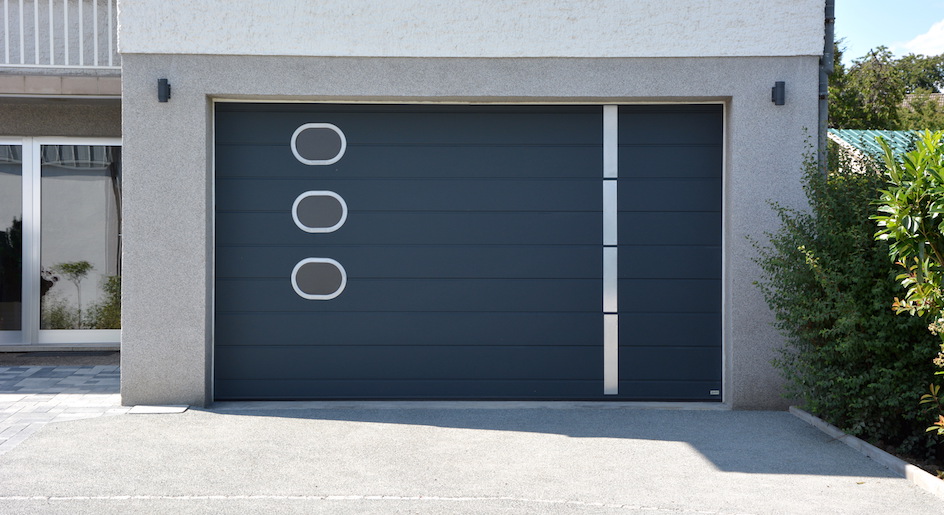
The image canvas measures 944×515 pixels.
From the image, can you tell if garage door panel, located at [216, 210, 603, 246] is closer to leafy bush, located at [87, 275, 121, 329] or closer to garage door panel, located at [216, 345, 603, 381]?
garage door panel, located at [216, 345, 603, 381]

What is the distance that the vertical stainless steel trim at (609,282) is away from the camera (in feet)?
25.2

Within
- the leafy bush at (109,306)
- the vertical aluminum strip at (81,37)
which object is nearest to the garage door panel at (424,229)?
the vertical aluminum strip at (81,37)

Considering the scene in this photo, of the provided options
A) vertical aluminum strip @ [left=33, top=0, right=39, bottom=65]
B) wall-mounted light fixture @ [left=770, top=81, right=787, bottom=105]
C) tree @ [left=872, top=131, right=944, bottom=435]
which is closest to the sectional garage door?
wall-mounted light fixture @ [left=770, top=81, right=787, bottom=105]

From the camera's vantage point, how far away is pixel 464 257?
304 inches

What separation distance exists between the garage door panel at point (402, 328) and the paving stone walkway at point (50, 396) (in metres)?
1.14

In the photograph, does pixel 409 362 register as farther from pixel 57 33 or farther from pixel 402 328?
pixel 57 33

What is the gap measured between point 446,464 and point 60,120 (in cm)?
670

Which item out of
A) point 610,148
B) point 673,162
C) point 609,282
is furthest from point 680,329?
point 610,148

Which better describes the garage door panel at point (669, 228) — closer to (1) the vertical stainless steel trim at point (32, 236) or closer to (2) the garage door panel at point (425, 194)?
(2) the garage door panel at point (425, 194)

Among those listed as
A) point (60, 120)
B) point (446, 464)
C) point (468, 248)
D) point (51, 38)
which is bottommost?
point (446, 464)

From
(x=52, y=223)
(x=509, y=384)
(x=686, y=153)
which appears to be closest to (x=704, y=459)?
(x=509, y=384)

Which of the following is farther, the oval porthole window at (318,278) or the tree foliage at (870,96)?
the tree foliage at (870,96)

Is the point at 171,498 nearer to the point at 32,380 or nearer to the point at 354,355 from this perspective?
the point at 354,355

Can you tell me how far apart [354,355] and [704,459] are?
9.99 ft
